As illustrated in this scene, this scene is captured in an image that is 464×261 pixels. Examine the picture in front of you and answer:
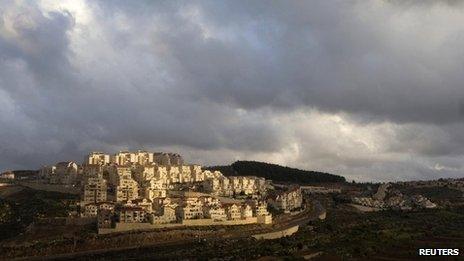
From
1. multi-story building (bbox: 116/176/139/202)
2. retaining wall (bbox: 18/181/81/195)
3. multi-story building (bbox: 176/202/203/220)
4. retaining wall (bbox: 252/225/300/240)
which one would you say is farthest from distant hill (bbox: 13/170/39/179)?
retaining wall (bbox: 252/225/300/240)

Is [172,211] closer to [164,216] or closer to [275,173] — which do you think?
[164,216]

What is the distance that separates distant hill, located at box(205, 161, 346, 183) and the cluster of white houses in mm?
28615

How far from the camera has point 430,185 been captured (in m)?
172

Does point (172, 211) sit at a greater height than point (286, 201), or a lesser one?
lesser

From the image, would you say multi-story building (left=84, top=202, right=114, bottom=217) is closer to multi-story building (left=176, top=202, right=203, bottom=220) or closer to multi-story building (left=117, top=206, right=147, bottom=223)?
multi-story building (left=117, top=206, right=147, bottom=223)

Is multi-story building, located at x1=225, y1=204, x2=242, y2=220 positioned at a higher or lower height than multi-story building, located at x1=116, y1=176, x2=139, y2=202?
lower

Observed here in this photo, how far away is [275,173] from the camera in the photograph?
18112 centimetres

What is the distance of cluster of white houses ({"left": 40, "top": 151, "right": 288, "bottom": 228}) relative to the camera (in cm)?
8650

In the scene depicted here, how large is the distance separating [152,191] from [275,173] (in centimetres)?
7702

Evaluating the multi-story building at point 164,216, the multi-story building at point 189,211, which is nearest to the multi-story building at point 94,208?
the multi-story building at point 164,216

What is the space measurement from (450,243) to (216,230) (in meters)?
31.5

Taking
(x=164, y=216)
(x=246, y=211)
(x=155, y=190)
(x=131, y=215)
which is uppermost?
(x=155, y=190)

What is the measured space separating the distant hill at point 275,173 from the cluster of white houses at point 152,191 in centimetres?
2862

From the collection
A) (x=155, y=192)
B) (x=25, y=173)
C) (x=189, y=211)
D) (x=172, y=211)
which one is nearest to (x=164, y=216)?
(x=172, y=211)
